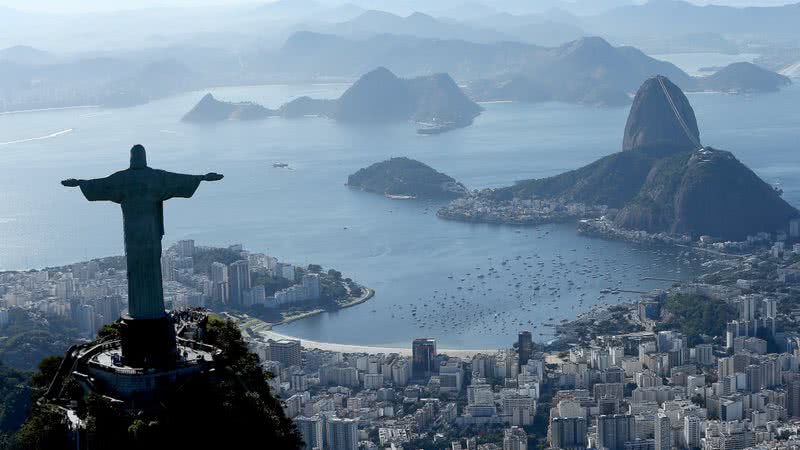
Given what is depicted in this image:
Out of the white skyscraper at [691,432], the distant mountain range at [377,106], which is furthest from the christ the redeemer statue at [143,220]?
the distant mountain range at [377,106]

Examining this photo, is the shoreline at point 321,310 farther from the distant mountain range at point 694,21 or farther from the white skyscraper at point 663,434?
the distant mountain range at point 694,21

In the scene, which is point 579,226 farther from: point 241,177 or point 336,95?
point 336,95

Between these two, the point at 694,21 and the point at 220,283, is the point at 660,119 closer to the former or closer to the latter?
the point at 220,283

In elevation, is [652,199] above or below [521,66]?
Result: below

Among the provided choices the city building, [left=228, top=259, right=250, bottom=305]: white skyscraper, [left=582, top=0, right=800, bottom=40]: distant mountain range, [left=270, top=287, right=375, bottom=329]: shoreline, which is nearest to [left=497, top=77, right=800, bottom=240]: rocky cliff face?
[left=270, top=287, right=375, bottom=329]: shoreline

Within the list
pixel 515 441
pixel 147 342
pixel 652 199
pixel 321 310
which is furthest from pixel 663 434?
pixel 652 199

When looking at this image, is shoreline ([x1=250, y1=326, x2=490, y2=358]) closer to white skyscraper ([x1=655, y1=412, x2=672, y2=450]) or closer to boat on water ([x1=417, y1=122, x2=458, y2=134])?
white skyscraper ([x1=655, y1=412, x2=672, y2=450])
